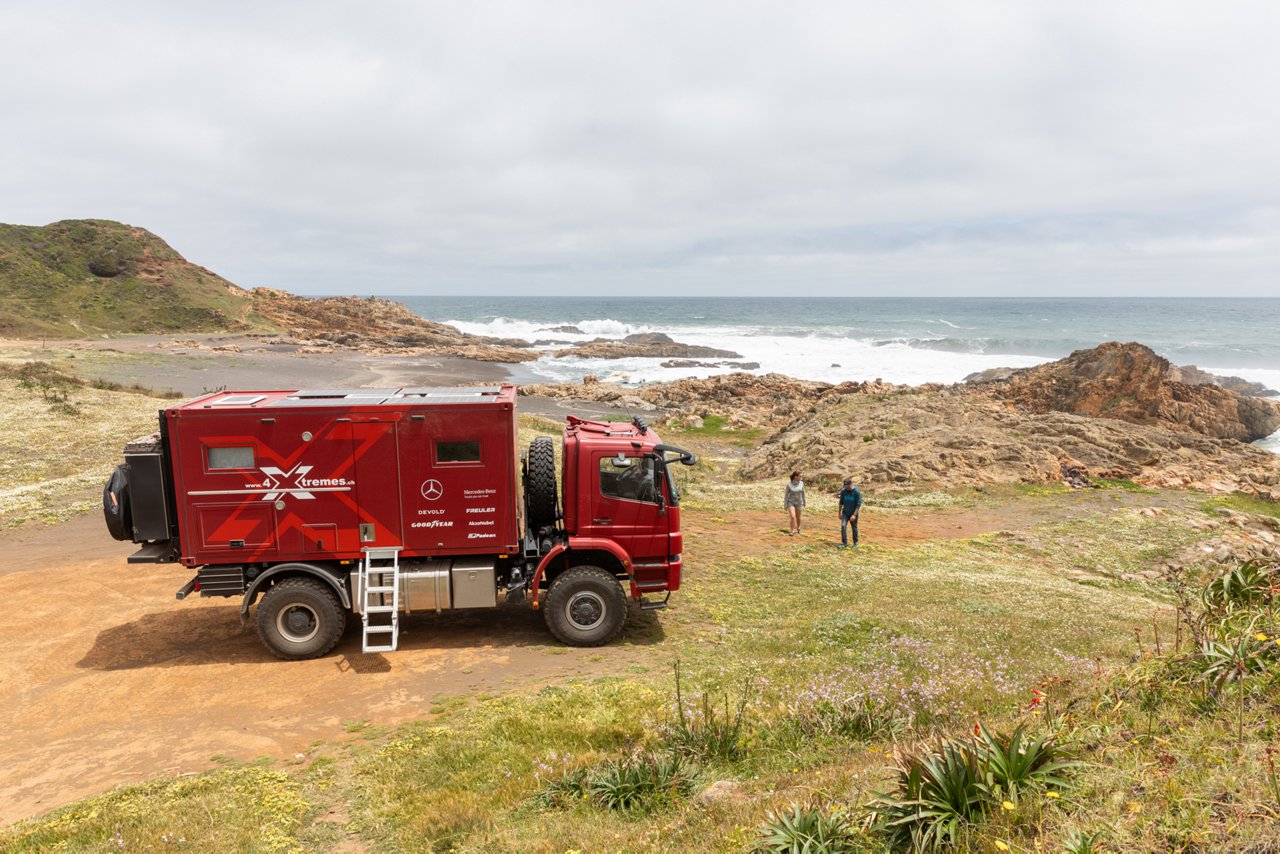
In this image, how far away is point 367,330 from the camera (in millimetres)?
101812

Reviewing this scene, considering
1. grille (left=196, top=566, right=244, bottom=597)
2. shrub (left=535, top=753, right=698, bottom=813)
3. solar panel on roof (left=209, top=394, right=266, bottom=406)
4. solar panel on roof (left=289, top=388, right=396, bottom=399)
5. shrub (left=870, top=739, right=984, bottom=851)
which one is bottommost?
shrub (left=535, top=753, right=698, bottom=813)

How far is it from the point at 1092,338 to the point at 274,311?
13129 cm

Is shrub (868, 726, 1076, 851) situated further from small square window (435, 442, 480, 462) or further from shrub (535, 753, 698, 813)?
small square window (435, 442, 480, 462)

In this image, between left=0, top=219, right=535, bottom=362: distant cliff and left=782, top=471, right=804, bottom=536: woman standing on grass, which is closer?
left=782, top=471, right=804, bottom=536: woman standing on grass

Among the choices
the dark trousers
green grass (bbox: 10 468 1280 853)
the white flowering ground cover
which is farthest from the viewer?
the white flowering ground cover

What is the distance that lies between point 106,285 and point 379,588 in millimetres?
108962

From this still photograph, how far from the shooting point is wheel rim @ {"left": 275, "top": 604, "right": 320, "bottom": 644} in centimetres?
1174

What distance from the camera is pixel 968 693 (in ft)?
28.4

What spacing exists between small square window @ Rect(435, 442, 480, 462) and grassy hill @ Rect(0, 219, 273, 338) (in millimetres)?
87875

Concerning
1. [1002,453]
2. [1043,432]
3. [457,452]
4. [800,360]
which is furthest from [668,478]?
[800,360]

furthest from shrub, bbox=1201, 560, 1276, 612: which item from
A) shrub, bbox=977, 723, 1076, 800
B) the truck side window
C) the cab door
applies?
the truck side window

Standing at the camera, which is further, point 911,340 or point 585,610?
point 911,340

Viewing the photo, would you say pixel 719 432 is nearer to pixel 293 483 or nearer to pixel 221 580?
pixel 293 483

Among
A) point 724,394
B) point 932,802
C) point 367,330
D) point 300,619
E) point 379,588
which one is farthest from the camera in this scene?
point 367,330
